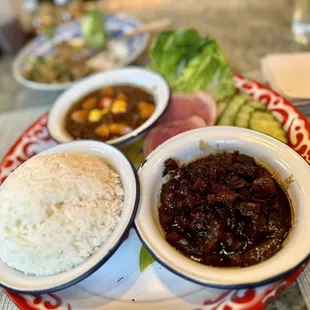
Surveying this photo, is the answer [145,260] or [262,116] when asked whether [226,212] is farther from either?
[262,116]

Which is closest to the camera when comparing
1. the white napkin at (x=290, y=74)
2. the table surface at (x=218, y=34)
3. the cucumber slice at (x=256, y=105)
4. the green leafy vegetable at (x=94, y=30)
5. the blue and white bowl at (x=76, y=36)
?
the cucumber slice at (x=256, y=105)

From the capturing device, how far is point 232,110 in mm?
2787

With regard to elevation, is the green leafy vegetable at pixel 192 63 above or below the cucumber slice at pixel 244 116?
above

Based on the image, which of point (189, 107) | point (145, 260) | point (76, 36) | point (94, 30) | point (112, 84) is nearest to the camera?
point (145, 260)

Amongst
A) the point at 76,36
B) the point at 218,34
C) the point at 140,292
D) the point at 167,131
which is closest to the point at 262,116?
the point at 167,131

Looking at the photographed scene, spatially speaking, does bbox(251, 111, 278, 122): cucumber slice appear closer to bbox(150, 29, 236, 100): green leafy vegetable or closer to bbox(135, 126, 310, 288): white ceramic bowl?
bbox(150, 29, 236, 100): green leafy vegetable

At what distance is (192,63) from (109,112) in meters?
0.81

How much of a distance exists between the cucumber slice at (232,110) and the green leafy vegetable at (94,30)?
6.81 feet

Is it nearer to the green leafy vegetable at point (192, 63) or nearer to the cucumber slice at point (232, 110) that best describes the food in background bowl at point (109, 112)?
the green leafy vegetable at point (192, 63)

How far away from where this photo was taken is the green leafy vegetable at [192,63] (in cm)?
296

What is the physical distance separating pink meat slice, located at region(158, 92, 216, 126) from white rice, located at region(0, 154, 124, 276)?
0.92 meters

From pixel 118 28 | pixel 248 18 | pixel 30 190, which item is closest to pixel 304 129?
pixel 30 190

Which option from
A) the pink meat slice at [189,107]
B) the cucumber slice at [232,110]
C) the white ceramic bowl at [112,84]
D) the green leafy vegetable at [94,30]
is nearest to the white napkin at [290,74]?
the cucumber slice at [232,110]

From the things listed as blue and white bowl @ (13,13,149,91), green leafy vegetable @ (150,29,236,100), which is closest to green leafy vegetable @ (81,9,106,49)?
blue and white bowl @ (13,13,149,91)
